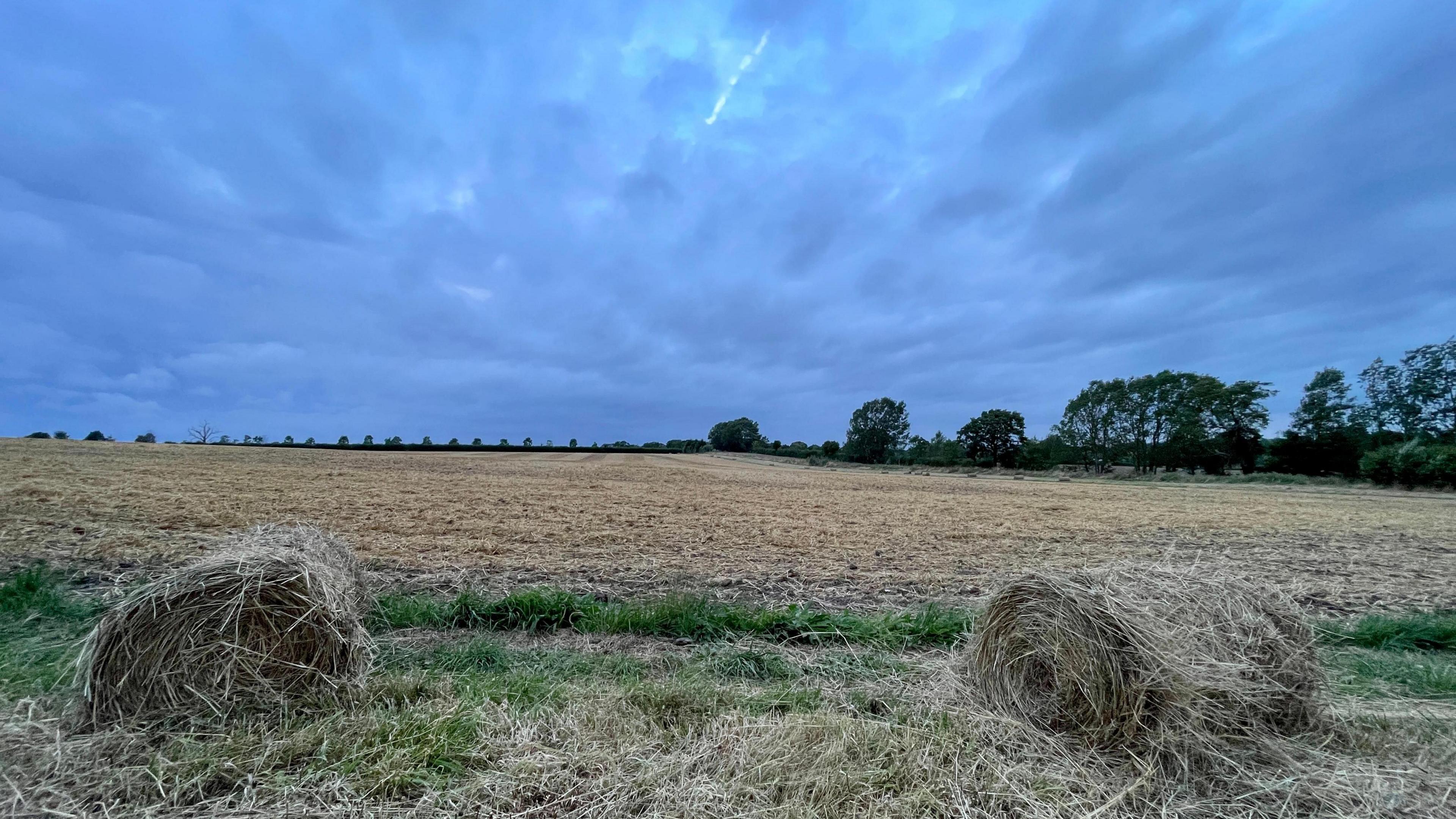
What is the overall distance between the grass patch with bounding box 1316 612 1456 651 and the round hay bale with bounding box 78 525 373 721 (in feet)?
33.9

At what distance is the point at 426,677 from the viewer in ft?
14.1

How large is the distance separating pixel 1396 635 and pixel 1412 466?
57462mm

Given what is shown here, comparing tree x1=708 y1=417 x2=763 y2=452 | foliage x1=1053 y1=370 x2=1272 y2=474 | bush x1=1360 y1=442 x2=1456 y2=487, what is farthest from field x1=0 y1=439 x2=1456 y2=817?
tree x1=708 y1=417 x2=763 y2=452

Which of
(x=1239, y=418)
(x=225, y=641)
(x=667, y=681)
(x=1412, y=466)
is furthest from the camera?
(x=1239, y=418)

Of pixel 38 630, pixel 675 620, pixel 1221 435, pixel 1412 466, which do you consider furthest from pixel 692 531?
pixel 1221 435

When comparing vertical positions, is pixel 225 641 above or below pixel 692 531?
above

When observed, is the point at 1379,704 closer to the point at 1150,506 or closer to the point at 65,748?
the point at 65,748

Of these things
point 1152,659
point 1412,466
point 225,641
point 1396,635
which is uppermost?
point 1412,466

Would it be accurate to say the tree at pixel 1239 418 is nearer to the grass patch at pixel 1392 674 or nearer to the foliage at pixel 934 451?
the foliage at pixel 934 451

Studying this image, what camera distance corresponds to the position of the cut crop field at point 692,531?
874 centimetres

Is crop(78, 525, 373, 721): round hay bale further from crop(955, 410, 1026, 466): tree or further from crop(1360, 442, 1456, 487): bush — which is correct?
crop(955, 410, 1026, 466): tree

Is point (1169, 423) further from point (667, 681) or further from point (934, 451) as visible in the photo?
point (667, 681)

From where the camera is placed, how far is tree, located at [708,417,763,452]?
145 m

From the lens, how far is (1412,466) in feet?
138
